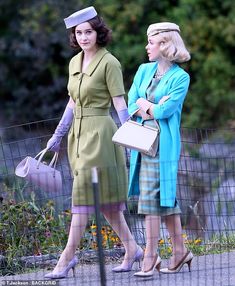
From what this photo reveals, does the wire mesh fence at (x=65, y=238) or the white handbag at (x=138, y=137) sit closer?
the white handbag at (x=138, y=137)

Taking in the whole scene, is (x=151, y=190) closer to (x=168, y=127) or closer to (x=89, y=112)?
(x=168, y=127)

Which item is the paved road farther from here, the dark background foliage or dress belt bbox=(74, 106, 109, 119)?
the dark background foliage

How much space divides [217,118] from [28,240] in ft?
33.3

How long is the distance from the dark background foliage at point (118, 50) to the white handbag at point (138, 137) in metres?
10.3

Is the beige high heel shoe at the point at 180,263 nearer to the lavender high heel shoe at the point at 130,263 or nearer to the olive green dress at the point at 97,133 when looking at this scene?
the lavender high heel shoe at the point at 130,263

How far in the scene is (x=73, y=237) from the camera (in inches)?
252

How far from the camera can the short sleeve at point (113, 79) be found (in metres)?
6.43

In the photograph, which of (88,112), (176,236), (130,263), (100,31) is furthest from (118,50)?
(176,236)

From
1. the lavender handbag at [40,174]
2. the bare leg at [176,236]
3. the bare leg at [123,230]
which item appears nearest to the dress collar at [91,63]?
the lavender handbag at [40,174]

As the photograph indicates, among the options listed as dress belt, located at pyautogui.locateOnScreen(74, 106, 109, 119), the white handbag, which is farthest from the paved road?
dress belt, located at pyautogui.locateOnScreen(74, 106, 109, 119)

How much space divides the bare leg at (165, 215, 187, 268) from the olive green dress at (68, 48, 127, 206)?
341 mm

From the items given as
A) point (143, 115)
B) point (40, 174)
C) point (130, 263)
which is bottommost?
point (130, 263)

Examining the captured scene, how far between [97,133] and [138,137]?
0.34 m

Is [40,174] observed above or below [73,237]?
above
